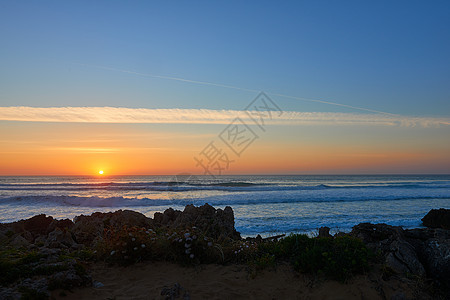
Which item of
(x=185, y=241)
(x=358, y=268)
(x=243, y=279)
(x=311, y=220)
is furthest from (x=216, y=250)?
(x=311, y=220)

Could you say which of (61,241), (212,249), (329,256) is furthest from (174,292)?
(61,241)

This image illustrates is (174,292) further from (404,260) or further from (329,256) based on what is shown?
(404,260)

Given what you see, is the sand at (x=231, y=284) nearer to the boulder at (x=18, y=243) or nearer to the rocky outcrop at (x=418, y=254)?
the rocky outcrop at (x=418, y=254)

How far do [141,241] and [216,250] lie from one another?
1579 millimetres

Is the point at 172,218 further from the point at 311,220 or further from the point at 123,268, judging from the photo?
the point at 311,220

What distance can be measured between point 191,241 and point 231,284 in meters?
1.37

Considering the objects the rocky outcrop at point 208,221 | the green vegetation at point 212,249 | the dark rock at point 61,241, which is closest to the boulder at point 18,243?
the dark rock at point 61,241

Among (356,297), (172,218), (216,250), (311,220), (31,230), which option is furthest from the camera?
(311,220)

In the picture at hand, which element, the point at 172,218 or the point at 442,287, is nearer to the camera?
the point at 442,287

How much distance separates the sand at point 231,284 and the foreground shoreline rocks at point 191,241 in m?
0.32

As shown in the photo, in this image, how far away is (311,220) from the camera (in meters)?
17.1

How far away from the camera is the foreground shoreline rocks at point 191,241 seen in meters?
5.00

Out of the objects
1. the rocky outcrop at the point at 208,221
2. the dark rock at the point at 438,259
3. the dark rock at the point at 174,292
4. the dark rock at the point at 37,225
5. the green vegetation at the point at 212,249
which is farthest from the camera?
the dark rock at the point at 37,225

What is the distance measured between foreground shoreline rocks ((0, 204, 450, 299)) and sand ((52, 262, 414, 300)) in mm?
322
